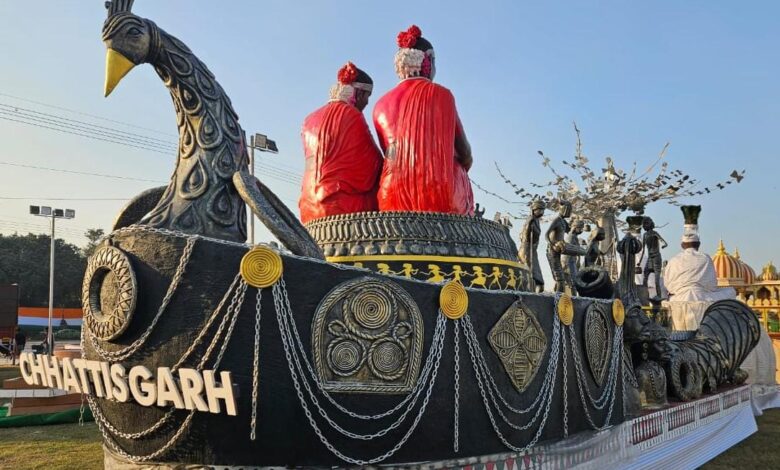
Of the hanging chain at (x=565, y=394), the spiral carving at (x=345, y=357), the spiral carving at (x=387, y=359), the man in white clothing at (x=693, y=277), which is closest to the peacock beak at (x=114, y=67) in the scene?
the spiral carving at (x=345, y=357)

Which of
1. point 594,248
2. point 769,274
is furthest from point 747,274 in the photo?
point 594,248

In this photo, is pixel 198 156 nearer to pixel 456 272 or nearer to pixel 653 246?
pixel 456 272

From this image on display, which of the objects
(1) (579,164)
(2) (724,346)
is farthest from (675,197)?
(2) (724,346)

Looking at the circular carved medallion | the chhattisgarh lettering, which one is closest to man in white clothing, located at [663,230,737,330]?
the chhattisgarh lettering

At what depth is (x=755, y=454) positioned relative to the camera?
761 cm

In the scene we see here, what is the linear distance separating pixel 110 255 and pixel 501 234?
10.4 feet

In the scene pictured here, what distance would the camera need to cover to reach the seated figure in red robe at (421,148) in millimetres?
5219

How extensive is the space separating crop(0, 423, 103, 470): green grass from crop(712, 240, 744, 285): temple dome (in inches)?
688

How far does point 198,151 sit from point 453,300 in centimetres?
176

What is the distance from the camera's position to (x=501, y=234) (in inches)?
205

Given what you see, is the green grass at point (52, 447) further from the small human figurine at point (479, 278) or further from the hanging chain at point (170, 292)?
the small human figurine at point (479, 278)

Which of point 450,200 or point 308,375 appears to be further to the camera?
point 450,200

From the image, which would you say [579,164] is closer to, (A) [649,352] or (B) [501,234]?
(A) [649,352]

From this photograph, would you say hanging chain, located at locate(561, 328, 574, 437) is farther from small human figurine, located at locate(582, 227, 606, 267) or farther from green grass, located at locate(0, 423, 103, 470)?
green grass, located at locate(0, 423, 103, 470)
